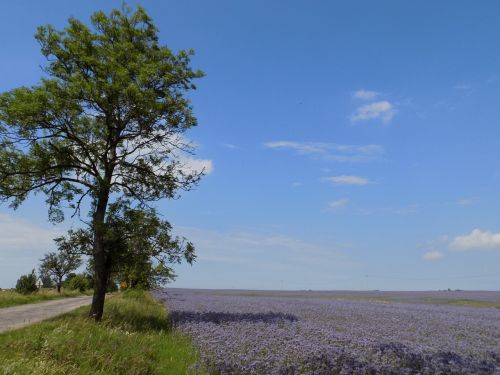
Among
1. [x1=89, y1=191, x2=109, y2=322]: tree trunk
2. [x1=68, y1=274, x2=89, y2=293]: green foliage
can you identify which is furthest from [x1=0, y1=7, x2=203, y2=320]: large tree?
[x1=68, y1=274, x2=89, y2=293]: green foliage

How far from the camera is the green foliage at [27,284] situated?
40841mm

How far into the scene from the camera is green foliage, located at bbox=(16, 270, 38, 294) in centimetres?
4084

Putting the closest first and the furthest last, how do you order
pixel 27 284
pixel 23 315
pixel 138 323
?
pixel 138 323 < pixel 23 315 < pixel 27 284

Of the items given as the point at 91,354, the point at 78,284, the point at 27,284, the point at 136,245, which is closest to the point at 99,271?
the point at 136,245

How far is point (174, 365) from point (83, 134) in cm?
1266

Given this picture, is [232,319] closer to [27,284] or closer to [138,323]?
[138,323]

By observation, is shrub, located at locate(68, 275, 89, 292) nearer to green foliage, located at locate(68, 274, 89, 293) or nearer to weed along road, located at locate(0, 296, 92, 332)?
green foliage, located at locate(68, 274, 89, 293)

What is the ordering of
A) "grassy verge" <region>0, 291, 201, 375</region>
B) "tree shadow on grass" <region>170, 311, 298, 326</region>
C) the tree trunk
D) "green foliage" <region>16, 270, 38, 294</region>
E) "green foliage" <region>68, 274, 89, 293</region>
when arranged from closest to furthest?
"grassy verge" <region>0, 291, 201, 375</region> < "tree shadow on grass" <region>170, 311, 298, 326</region> < the tree trunk < "green foliage" <region>16, 270, 38, 294</region> < "green foliage" <region>68, 274, 89, 293</region>

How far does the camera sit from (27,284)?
135ft

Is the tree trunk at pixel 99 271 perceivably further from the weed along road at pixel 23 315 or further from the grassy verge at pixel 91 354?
the grassy verge at pixel 91 354

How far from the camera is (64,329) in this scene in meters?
10.5

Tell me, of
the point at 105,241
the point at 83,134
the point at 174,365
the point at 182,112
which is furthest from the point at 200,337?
the point at 83,134

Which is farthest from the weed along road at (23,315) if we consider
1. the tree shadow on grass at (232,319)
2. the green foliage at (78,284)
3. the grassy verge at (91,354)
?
the green foliage at (78,284)

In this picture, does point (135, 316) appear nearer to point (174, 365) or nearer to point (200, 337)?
point (200, 337)
